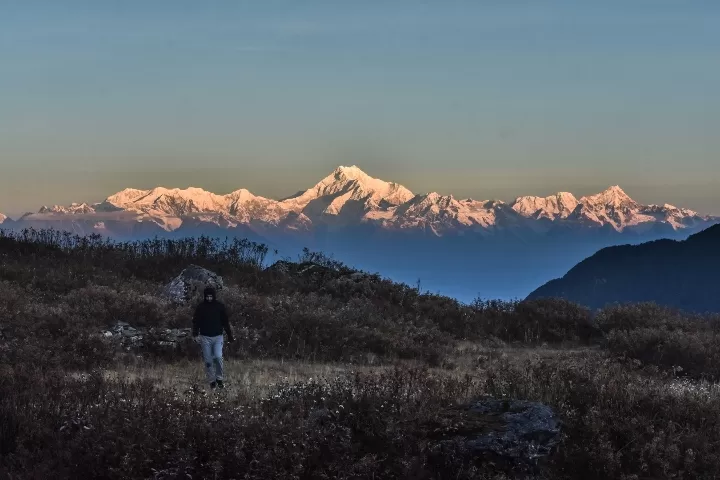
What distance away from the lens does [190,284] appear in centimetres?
2397

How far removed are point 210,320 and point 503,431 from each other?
703 cm

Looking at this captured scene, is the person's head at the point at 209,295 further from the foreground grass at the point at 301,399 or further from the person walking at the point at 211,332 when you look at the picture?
the foreground grass at the point at 301,399

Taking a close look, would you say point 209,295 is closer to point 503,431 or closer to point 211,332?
point 211,332

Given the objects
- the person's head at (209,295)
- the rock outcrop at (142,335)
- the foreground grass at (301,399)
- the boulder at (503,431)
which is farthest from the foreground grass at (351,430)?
the rock outcrop at (142,335)

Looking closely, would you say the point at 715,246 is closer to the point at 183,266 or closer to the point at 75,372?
the point at 183,266

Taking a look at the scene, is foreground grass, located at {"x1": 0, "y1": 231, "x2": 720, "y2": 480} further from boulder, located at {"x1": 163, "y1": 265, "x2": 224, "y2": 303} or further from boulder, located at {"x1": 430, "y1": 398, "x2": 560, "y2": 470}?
boulder, located at {"x1": 163, "y1": 265, "x2": 224, "y2": 303}

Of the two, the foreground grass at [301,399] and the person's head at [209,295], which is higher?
the person's head at [209,295]

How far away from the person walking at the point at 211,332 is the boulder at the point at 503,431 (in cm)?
576

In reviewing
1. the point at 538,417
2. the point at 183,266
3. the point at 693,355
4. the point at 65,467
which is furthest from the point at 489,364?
the point at 183,266

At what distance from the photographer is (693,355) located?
18.0 m

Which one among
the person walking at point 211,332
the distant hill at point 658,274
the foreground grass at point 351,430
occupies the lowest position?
the foreground grass at point 351,430

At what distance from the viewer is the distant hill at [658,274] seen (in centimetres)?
8093

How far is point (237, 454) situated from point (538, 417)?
3.87 meters

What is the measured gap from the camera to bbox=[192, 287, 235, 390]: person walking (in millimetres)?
13250
